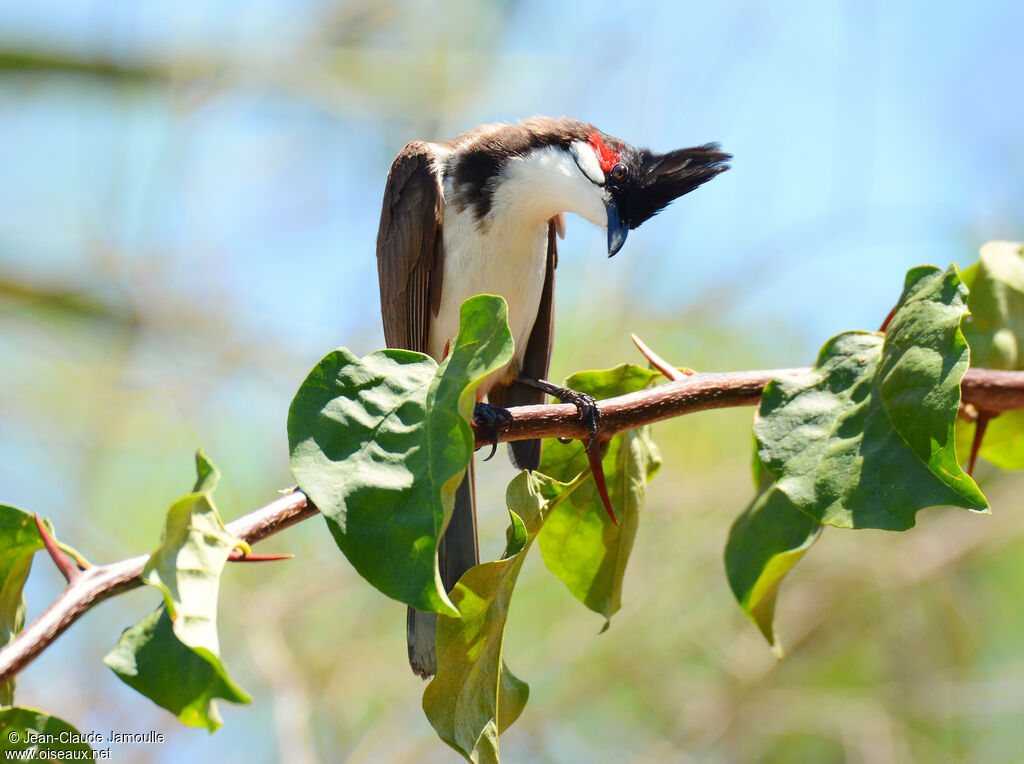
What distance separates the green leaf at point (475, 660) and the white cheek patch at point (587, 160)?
1.78 metres

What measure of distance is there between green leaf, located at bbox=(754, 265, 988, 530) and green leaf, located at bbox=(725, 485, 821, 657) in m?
0.26

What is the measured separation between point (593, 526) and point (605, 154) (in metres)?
1.62

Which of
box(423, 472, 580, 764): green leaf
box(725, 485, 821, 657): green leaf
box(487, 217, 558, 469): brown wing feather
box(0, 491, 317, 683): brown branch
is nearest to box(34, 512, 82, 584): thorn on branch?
box(0, 491, 317, 683): brown branch

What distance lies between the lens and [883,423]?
1.15 m

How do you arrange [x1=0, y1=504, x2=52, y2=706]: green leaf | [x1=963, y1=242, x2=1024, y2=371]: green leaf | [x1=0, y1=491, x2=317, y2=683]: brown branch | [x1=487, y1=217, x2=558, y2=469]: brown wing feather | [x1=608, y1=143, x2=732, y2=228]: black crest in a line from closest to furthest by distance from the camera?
[x1=0, y1=491, x2=317, y2=683]: brown branch
[x1=0, y1=504, x2=52, y2=706]: green leaf
[x1=963, y1=242, x2=1024, y2=371]: green leaf
[x1=608, y1=143, x2=732, y2=228]: black crest
[x1=487, y1=217, x2=558, y2=469]: brown wing feather

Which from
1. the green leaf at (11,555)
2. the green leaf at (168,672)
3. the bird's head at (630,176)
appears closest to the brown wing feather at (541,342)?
the bird's head at (630,176)

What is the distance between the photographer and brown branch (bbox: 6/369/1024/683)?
0.99 metres

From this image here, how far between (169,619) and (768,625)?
101cm

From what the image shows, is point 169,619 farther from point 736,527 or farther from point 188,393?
point 188,393

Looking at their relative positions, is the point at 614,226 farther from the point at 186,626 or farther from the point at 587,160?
the point at 186,626

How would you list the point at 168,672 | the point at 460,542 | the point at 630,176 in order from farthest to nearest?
1. the point at 630,176
2. the point at 460,542
3. the point at 168,672

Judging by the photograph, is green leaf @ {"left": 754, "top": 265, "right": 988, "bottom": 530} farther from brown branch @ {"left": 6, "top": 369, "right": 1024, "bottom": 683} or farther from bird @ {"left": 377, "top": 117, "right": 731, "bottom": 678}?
bird @ {"left": 377, "top": 117, "right": 731, "bottom": 678}

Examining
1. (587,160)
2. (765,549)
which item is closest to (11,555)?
(765,549)

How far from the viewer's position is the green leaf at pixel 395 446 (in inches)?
36.0
